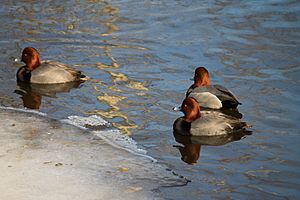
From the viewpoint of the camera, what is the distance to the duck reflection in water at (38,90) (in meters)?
11.8

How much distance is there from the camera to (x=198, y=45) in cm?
1416

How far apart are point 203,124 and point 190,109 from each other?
28cm

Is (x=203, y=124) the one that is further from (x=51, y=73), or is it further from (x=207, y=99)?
(x=51, y=73)

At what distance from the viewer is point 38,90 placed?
40.8ft

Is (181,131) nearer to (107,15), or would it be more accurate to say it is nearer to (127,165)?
(127,165)

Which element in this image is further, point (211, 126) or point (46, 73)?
point (46, 73)

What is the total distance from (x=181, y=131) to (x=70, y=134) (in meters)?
1.38

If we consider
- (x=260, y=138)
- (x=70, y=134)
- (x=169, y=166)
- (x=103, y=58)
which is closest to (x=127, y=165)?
(x=169, y=166)

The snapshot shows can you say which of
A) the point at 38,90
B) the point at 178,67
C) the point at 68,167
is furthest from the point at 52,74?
the point at 68,167

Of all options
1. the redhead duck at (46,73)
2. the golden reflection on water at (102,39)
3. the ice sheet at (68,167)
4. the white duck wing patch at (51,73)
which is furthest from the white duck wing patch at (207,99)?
the white duck wing patch at (51,73)

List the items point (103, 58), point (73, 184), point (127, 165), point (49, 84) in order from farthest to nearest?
1. point (103, 58)
2. point (49, 84)
3. point (127, 165)
4. point (73, 184)

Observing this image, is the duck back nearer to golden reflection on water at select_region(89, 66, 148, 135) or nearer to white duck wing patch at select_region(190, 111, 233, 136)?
golden reflection on water at select_region(89, 66, 148, 135)

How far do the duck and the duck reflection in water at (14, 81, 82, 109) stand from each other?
91.6 inches

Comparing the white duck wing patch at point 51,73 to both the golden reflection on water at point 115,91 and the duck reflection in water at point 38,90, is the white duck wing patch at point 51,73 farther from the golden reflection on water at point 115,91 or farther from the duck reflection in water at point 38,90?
the golden reflection on water at point 115,91
